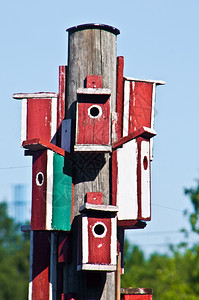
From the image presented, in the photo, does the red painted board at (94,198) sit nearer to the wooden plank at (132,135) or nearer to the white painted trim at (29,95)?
the wooden plank at (132,135)

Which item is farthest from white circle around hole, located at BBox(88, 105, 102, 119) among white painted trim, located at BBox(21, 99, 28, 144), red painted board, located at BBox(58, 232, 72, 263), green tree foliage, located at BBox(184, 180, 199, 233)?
green tree foliage, located at BBox(184, 180, 199, 233)

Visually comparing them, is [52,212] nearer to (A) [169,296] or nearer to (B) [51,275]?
(B) [51,275]

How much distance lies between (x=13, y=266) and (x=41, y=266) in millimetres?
48835

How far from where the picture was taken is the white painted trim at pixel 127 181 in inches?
303

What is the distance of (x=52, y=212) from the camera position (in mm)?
7566

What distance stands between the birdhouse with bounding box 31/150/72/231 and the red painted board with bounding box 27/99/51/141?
454mm

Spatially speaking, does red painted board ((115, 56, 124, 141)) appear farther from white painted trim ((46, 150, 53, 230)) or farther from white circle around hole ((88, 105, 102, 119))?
white painted trim ((46, 150, 53, 230))

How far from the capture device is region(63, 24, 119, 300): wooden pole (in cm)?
745

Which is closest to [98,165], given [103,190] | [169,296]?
[103,190]

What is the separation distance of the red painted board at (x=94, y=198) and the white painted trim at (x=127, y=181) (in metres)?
0.22

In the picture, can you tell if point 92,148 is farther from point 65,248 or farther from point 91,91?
point 65,248

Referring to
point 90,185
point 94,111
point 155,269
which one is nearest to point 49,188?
point 90,185

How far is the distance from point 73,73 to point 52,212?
139 centimetres

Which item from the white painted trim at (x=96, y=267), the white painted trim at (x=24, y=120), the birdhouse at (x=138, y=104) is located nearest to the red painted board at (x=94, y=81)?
the birdhouse at (x=138, y=104)
